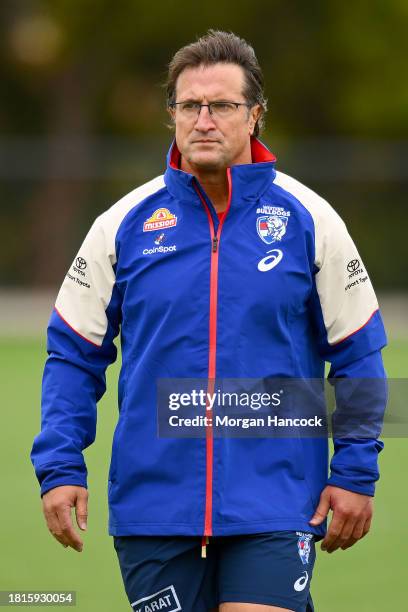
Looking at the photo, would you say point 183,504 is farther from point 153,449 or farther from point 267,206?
point 267,206

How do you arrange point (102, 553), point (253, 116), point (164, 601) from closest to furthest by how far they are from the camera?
point (164, 601) < point (253, 116) < point (102, 553)

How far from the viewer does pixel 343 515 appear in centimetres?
467

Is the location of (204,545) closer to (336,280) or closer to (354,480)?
(354,480)

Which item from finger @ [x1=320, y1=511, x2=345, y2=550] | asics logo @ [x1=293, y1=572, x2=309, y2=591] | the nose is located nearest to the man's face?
the nose

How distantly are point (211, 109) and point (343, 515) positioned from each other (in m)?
1.42

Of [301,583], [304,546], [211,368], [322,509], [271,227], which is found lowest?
[301,583]

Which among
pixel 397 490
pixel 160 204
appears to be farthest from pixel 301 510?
pixel 397 490

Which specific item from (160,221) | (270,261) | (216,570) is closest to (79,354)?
(160,221)

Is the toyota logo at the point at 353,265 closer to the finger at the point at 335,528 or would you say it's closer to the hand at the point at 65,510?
the finger at the point at 335,528

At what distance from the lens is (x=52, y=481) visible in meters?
4.72

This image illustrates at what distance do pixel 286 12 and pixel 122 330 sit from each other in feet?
88.3

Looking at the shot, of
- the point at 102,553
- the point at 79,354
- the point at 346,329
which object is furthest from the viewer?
the point at 102,553

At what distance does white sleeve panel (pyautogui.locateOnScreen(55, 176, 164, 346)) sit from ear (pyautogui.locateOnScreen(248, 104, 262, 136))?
402 millimetres

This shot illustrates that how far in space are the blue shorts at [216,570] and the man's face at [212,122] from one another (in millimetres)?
1251
